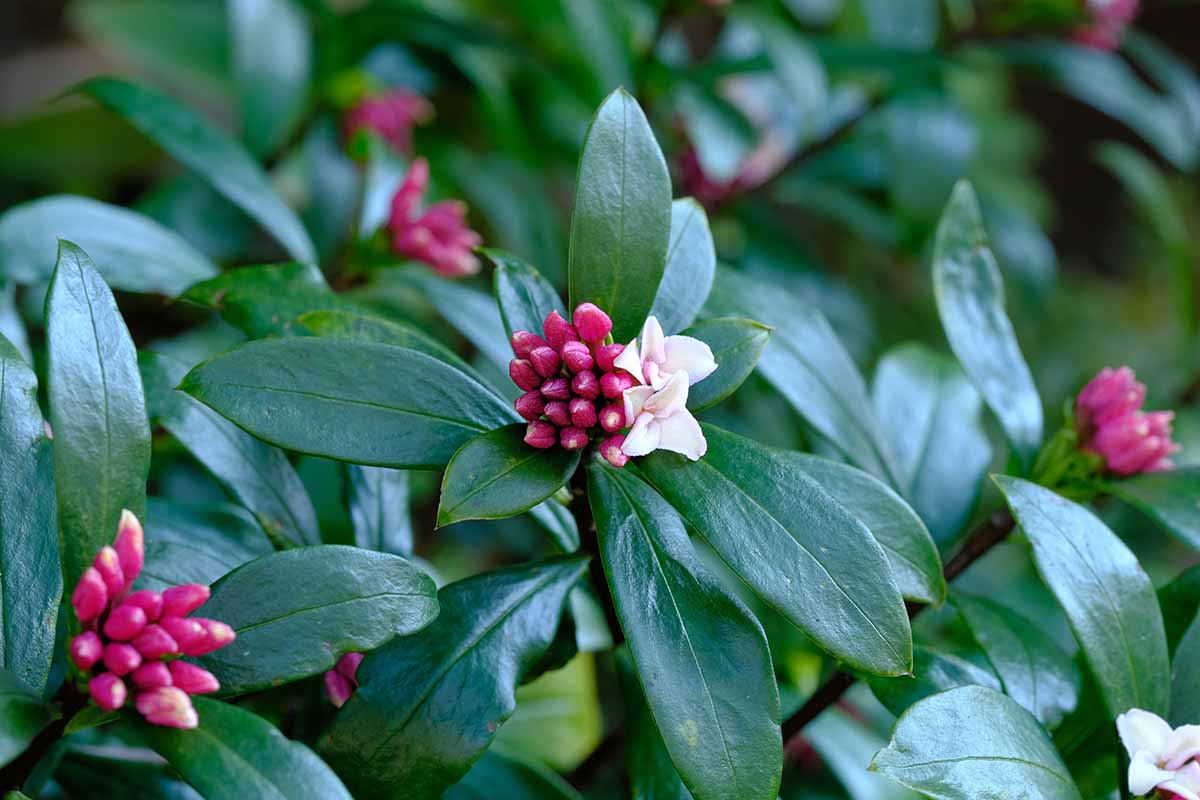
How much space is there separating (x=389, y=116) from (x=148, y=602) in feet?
3.64

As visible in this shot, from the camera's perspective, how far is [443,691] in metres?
0.64

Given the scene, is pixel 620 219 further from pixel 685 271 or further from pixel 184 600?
pixel 184 600

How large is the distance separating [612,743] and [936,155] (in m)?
0.96

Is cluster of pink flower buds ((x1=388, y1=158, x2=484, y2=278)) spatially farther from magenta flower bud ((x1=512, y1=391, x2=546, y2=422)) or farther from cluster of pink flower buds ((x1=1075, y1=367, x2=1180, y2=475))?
cluster of pink flower buds ((x1=1075, y1=367, x2=1180, y2=475))

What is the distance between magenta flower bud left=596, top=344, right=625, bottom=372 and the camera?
605 millimetres

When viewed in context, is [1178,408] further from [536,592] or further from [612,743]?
[536,592]

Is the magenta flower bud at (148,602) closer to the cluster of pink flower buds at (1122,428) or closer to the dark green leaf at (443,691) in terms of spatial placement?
the dark green leaf at (443,691)

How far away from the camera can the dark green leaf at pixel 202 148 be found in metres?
1.02

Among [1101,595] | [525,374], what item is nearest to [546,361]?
[525,374]

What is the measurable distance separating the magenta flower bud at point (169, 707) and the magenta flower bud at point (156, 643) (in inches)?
0.7

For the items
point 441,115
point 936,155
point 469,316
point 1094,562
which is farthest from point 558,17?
point 1094,562

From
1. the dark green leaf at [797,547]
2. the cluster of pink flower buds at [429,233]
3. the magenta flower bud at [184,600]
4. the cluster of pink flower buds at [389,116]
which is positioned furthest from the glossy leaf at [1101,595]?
the cluster of pink flower buds at [389,116]

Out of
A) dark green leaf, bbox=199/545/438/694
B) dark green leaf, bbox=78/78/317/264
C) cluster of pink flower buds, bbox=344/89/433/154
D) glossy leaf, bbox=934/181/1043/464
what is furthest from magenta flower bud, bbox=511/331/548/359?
cluster of pink flower buds, bbox=344/89/433/154

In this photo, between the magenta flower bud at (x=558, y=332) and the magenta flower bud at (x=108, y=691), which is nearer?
the magenta flower bud at (x=108, y=691)
